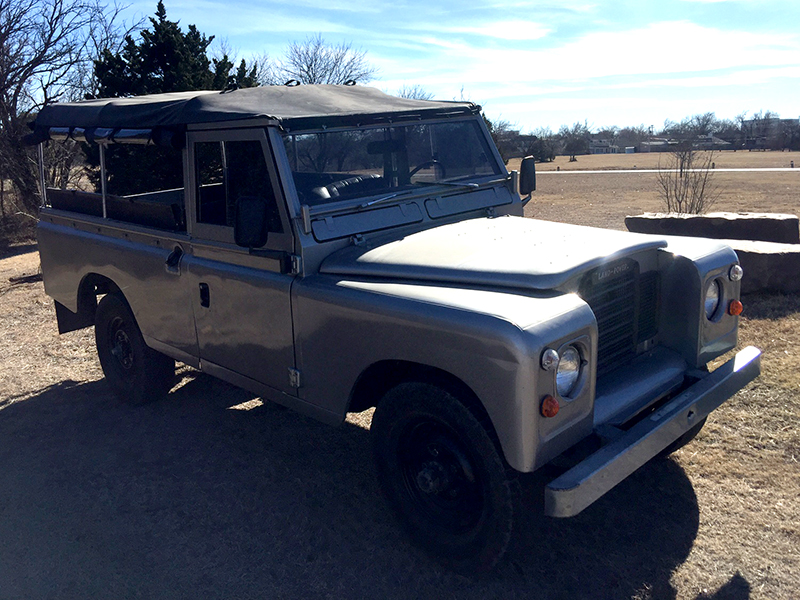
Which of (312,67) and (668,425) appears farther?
(312,67)

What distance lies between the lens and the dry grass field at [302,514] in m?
3.07

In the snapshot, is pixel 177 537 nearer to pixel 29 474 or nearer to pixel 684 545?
pixel 29 474

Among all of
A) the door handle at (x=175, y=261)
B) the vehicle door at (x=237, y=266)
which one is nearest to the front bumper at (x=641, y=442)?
the vehicle door at (x=237, y=266)

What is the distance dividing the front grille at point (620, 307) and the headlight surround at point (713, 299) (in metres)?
0.27

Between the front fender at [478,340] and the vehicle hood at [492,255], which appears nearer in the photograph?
the front fender at [478,340]

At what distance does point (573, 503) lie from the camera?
8.31 feet

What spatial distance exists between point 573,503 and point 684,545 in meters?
1.07

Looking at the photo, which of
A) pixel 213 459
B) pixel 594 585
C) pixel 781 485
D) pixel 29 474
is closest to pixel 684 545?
pixel 594 585

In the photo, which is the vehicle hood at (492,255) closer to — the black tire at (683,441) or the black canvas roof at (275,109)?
the black canvas roof at (275,109)

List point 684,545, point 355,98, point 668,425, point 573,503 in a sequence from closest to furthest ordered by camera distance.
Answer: point 573,503 < point 668,425 < point 684,545 < point 355,98

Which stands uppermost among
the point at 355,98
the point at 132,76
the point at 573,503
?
the point at 132,76

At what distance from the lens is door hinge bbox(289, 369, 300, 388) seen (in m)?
3.53

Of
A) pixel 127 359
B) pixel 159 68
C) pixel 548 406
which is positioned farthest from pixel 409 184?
pixel 159 68

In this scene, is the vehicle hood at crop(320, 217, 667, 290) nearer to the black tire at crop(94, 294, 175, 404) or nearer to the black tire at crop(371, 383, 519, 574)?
the black tire at crop(371, 383, 519, 574)
